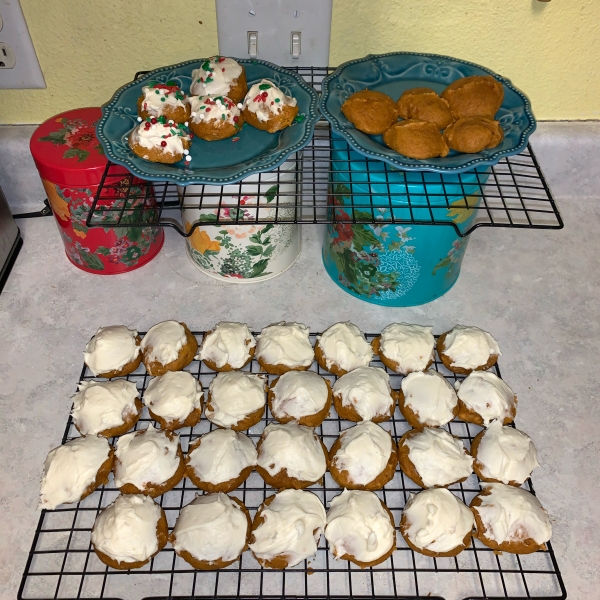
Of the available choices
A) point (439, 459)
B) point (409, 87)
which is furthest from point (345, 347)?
point (409, 87)

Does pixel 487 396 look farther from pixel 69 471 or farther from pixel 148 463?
pixel 69 471

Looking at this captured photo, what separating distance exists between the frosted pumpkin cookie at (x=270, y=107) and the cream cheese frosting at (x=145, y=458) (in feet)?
1.67

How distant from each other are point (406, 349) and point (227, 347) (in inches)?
12.0

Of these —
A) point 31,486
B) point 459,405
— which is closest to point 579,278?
point 459,405

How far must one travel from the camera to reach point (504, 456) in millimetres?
858

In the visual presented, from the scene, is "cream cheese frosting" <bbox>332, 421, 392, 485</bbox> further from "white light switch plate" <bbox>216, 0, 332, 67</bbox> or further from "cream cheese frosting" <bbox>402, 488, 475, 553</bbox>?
"white light switch plate" <bbox>216, 0, 332, 67</bbox>

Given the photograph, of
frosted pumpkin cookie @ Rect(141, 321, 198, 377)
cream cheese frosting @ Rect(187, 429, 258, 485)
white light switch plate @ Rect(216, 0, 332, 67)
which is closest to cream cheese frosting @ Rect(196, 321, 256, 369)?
frosted pumpkin cookie @ Rect(141, 321, 198, 377)

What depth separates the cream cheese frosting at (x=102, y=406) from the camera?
89 centimetres

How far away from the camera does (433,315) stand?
1.11 m

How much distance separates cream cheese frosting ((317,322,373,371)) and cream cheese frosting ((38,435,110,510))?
39cm

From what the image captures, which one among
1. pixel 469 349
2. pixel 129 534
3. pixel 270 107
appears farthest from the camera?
pixel 469 349

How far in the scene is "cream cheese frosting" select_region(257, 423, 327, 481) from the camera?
33.2 inches

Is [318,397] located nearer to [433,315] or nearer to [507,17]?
[433,315]

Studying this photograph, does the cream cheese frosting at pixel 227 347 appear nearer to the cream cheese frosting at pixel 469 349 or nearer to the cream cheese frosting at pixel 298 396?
the cream cheese frosting at pixel 298 396
